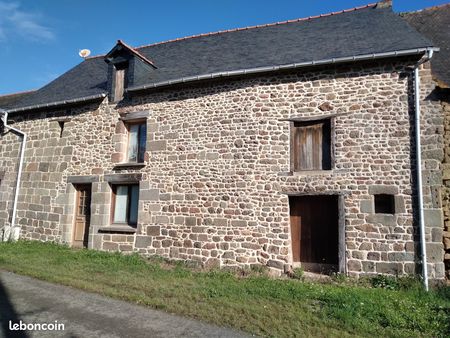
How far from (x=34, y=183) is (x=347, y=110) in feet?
29.7

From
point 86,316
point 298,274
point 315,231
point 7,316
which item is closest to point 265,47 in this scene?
point 315,231

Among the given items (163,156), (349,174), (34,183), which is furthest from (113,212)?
(349,174)

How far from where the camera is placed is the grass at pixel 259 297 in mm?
3910

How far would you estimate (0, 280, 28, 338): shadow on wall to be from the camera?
11.4 feet

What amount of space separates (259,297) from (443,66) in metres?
6.33

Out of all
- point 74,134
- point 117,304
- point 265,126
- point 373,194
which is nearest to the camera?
point 117,304

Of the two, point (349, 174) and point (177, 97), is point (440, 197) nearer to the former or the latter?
point (349, 174)

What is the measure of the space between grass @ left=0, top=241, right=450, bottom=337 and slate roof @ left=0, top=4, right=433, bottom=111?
4686 mm

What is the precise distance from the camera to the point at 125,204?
853cm

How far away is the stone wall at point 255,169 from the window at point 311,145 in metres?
0.21

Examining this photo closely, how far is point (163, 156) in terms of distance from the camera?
8.05 m

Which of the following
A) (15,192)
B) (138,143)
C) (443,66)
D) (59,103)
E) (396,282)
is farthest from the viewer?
(15,192)

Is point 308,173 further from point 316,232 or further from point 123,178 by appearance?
point 123,178

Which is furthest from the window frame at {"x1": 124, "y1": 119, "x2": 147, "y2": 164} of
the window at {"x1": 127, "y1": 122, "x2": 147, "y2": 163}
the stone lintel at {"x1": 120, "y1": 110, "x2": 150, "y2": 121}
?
the stone lintel at {"x1": 120, "y1": 110, "x2": 150, "y2": 121}
